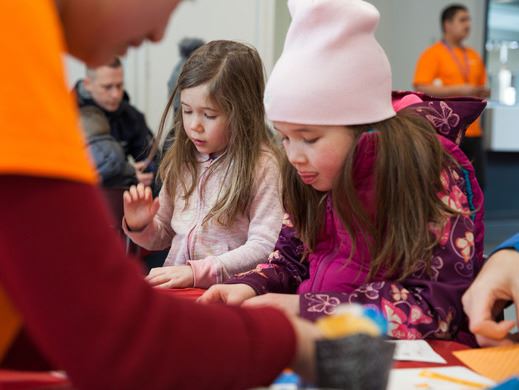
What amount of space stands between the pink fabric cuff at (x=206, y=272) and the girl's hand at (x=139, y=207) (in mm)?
214

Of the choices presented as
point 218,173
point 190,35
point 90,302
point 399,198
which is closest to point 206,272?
point 218,173

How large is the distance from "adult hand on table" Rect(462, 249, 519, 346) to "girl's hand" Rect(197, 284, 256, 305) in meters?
0.38

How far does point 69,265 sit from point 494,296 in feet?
2.34

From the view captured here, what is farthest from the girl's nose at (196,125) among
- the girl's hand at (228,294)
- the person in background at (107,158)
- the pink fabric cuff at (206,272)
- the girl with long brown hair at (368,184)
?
the person in background at (107,158)

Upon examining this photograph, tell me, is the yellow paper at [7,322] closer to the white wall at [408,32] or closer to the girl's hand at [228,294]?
the girl's hand at [228,294]

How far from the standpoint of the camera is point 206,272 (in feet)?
5.06

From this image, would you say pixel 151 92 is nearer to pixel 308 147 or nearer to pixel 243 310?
pixel 308 147

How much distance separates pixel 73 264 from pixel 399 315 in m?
0.72

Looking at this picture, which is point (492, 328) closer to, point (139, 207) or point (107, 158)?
point (139, 207)

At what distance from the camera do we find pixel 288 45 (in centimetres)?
132

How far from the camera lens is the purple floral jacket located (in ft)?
3.68

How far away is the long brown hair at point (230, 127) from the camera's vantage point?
5.82 ft

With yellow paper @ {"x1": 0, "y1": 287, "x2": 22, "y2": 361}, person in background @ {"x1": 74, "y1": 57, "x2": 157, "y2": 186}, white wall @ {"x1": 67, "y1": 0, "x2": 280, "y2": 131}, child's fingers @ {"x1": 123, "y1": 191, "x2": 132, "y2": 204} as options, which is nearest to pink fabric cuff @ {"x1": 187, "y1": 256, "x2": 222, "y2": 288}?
child's fingers @ {"x1": 123, "y1": 191, "x2": 132, "y2": 204}

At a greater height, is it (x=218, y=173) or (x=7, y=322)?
(x=7, y=322)
